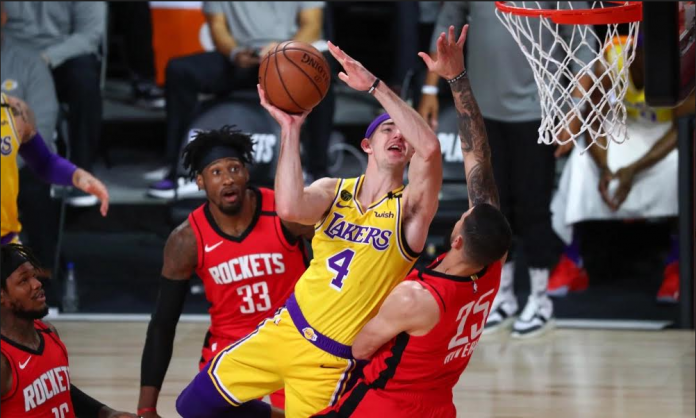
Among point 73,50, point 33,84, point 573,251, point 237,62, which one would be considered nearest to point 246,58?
point 237,62

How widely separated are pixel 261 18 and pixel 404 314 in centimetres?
416

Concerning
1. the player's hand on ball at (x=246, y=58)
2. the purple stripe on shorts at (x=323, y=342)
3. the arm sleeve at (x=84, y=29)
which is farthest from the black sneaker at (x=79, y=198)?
the purple stripe on shorts at (x=323, y=342)

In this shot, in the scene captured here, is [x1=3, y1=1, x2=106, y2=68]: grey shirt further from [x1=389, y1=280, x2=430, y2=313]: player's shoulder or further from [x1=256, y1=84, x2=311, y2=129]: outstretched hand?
[x1=389, y1=280, x2=430, y2=313]: player's shoulder

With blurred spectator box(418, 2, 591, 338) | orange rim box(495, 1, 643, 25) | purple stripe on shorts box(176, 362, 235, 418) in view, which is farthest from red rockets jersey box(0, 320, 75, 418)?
blurred spectator box(418, 2, 591, 338)

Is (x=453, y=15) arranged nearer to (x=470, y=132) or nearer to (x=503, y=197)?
(x=503, y=197)

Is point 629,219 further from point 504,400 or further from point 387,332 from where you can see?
point 387,332

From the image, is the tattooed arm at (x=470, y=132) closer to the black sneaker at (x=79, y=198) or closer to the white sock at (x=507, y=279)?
the white sock at (x=507, y=279)

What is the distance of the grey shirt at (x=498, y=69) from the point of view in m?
6.54

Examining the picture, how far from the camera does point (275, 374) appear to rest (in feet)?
13.4

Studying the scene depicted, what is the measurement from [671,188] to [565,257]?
795mm

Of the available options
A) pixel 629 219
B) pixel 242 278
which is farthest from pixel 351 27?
pixel 242 278

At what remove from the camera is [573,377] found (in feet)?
19.7

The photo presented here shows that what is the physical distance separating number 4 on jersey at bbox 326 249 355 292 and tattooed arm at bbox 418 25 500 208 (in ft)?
1.76

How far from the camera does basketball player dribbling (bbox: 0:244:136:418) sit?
373cm
